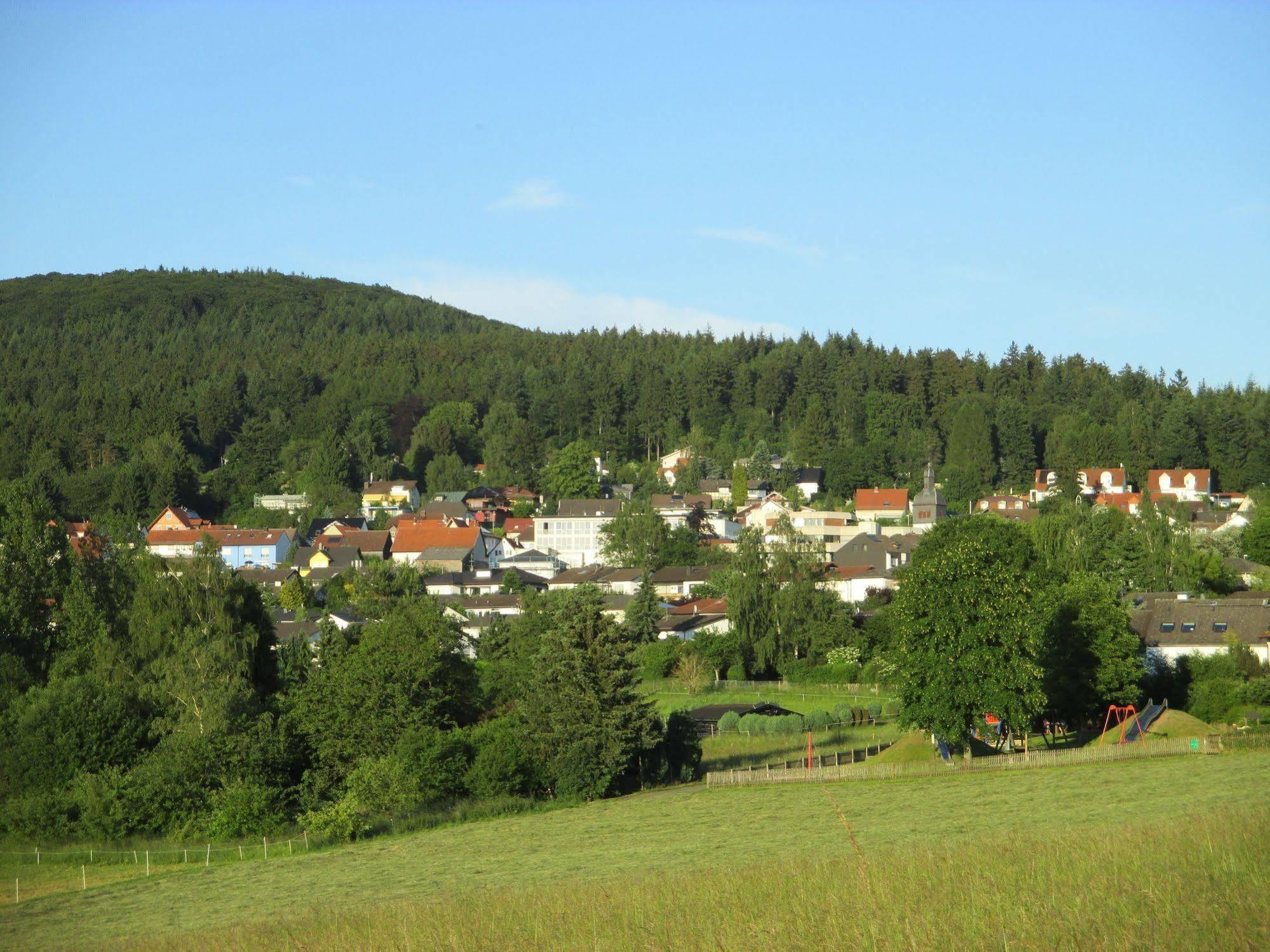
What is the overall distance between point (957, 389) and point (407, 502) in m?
46.0

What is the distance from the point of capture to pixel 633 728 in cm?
3123

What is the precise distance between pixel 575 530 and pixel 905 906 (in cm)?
7524

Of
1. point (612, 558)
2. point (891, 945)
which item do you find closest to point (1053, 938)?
point (891, 945)

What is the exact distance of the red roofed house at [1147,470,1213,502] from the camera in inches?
3814

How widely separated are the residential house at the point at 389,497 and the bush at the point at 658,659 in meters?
51.4

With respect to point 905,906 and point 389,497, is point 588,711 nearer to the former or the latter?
point 905,906

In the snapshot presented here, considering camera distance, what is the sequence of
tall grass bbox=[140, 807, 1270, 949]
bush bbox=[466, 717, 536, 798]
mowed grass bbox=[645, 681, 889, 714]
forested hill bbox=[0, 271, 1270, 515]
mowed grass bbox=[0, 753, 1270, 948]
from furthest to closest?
forested hill bbox=[0, 271, 1270, 515], mowed grass bbox=[645, 681, 889, 714], bush bbox=[466, 717, 536, 798], mowed grass bbox=[0, 753, 1270, 948], tall grass bbox=[140, 807, 1270, 949]

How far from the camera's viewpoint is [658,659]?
52.2 m

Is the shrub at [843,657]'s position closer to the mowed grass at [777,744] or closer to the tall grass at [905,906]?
the mowed grass at [777,744]

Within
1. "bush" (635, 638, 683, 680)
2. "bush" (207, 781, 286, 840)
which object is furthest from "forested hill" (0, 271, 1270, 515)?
"bush" (207, 781, 286, 840)

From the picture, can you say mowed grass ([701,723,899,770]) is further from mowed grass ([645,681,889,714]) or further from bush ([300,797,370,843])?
bush ([300,797,370,843])

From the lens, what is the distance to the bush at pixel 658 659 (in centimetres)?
5172

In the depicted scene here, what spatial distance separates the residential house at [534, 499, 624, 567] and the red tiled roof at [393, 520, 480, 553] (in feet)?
14.5

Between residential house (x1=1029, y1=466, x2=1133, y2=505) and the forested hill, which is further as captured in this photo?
the forested hill
